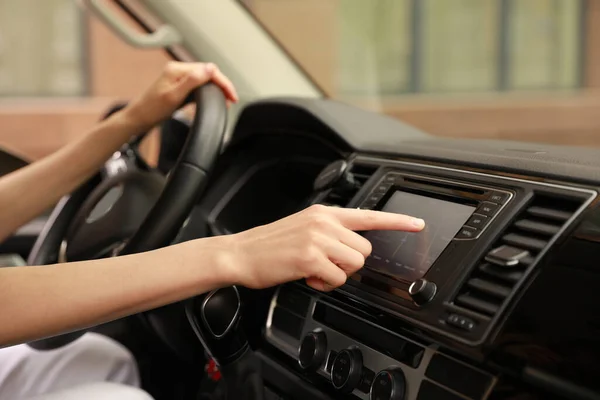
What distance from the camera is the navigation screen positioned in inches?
38.3

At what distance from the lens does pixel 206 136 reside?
3.87 ft

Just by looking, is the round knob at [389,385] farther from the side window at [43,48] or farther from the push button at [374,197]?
the side window at [43,48]

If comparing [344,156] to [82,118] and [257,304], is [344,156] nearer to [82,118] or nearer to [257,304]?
[257,304]

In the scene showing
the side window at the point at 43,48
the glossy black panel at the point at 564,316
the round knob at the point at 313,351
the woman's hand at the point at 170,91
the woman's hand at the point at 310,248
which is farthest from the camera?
the side window at the point at 43,48

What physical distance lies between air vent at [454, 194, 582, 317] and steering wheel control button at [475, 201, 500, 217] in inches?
1.3

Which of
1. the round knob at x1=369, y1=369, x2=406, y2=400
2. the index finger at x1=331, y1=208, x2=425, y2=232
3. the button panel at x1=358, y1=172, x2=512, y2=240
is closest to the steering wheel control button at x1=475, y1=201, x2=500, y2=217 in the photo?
the button panel at x1=358, y1=172, x2=512, y2=240

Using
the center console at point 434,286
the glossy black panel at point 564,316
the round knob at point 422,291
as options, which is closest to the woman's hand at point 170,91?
the center console at point 434,286

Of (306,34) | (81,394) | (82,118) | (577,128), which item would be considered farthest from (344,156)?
(577,128)

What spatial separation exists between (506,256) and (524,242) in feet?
0.11

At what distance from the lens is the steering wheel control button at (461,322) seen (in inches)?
33.3

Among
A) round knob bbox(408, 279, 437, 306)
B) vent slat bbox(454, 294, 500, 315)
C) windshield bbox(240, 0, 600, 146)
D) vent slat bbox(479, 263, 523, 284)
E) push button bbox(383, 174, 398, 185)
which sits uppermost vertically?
windshield bbox(240, 0, 600, 146)

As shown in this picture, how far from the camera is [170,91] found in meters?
1.38

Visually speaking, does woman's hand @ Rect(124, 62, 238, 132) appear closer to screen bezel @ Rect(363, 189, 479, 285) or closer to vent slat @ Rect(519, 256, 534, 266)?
screen bezel @ Rect(363, 189, 479, 285)

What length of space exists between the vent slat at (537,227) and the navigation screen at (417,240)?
8cm
